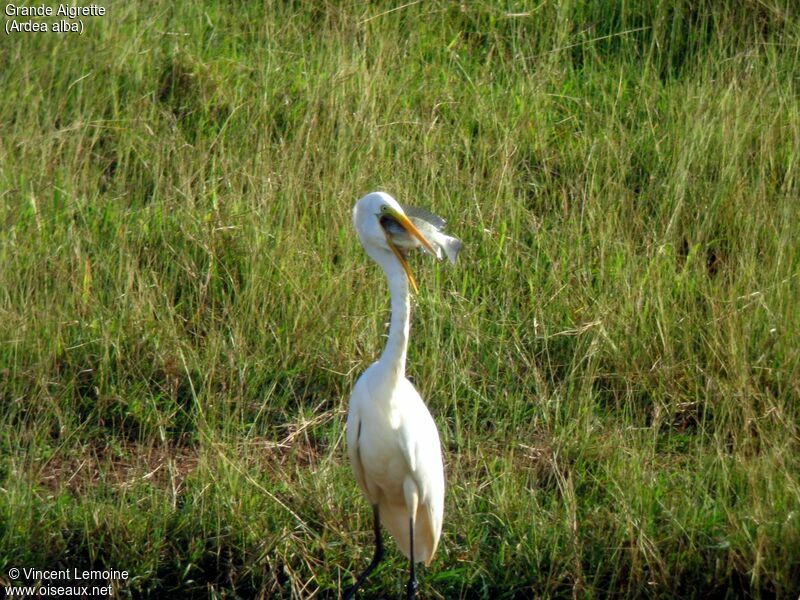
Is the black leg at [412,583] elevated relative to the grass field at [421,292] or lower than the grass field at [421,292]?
lower

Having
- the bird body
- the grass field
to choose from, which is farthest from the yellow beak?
the grass field

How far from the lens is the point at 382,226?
3320mm

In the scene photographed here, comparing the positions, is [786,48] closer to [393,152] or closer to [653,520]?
[393,152]

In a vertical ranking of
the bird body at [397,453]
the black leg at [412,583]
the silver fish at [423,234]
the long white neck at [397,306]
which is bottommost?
the black leg at [412,583]

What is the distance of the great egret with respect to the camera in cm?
332

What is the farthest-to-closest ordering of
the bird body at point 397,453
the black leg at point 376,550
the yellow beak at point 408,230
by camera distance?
the black leg at point 376,550 → the bird body at point 397,453 → the yellow beak at point 408,230

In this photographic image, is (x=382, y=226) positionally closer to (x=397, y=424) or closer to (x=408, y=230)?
(x=408, y=230)

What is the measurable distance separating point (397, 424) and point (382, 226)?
1.94ft

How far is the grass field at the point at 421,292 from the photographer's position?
3748 mm

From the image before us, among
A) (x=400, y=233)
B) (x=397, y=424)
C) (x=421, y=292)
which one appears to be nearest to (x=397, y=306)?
(x=400, y=233)

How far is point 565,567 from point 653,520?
1.07ft

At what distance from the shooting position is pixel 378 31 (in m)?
5.77

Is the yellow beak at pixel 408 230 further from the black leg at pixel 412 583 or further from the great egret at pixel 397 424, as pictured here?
the black leg at pixel 412 583

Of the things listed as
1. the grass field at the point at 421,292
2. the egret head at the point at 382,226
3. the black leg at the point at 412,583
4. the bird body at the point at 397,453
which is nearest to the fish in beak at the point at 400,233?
the egret head at the point at 382,226
